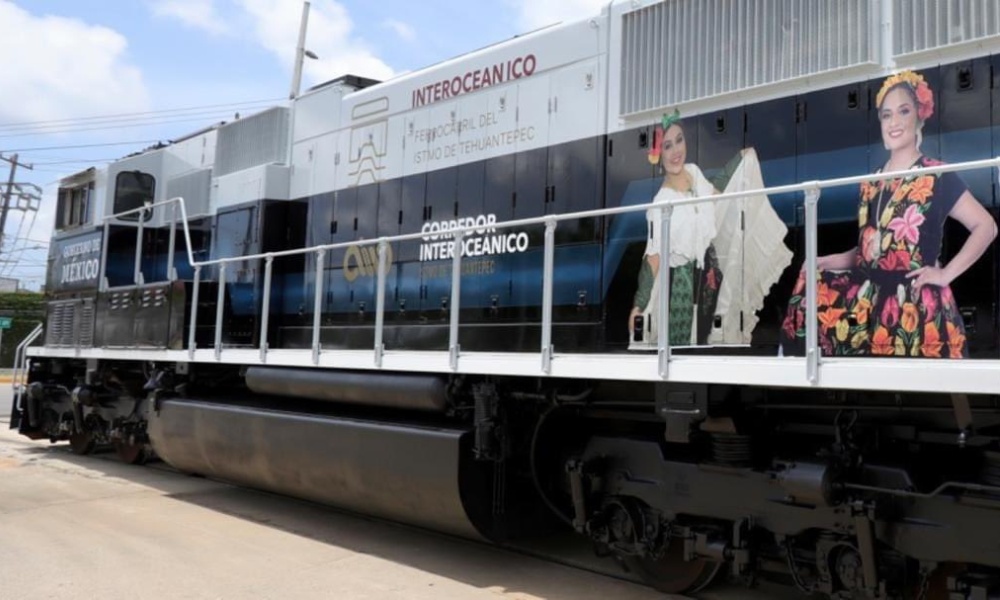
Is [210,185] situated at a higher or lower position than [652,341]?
higher

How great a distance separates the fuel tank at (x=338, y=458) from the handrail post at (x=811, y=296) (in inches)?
101

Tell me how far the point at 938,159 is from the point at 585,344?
2461mm

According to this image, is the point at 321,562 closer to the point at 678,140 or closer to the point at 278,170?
the point at 678,140

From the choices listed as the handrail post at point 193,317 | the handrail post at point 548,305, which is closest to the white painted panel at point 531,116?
the handrail post at point 548,305

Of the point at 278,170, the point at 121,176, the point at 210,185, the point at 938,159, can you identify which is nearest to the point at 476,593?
the point at 938,159

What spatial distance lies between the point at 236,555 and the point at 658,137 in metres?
4.33

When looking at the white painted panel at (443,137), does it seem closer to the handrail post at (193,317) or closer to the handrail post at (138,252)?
the handrail post at (193,317)

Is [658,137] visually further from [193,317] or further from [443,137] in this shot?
[193,317]

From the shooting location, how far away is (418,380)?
6.05 metres

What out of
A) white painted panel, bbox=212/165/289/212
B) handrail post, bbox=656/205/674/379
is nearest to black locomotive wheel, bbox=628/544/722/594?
handrail post, bbox=656/205/674/379

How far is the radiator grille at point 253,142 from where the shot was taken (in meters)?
9.34

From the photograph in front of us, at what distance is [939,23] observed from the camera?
14.8 ft

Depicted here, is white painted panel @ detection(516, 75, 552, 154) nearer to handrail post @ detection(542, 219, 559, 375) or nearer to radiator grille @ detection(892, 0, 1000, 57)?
handrail post @ detection(542, 219, 559, 375)

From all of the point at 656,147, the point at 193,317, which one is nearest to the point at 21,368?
the point at 193,317
